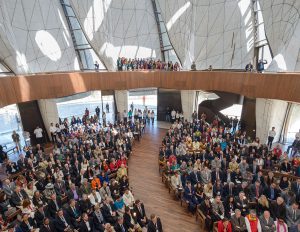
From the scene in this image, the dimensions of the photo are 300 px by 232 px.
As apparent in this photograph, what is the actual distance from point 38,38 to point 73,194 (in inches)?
596

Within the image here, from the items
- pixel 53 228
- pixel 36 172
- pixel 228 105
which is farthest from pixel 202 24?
pixel 53 228

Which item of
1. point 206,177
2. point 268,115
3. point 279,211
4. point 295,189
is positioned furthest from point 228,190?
point 268,115

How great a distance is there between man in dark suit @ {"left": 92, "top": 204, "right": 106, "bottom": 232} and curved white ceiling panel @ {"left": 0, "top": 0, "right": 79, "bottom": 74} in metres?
11.4

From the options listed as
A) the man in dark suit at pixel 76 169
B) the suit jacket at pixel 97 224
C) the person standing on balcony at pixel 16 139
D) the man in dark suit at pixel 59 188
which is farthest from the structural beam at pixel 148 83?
the suit jacket at pixel 97 224

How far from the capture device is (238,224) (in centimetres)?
719

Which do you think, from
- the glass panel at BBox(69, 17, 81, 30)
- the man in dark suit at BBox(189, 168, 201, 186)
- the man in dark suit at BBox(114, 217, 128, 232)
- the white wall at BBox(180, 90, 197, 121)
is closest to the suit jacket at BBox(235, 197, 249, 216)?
the man in dark suit at BBox(189, 168, 201, 186)

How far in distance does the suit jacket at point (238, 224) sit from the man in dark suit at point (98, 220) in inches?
160

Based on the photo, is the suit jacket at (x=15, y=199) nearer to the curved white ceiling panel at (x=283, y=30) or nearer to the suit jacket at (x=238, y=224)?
the suit jacket at (x=238, y=224)

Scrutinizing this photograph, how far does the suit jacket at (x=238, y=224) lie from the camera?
7.09 m

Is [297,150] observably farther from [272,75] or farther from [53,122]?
[53,122]

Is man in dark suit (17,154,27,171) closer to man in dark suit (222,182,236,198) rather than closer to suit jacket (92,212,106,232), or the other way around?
suit jacket (92,212,106,232)

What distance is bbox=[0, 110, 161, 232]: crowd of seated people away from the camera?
7359 millimetres

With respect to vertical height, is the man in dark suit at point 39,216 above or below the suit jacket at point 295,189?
above

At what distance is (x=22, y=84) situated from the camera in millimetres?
13141
